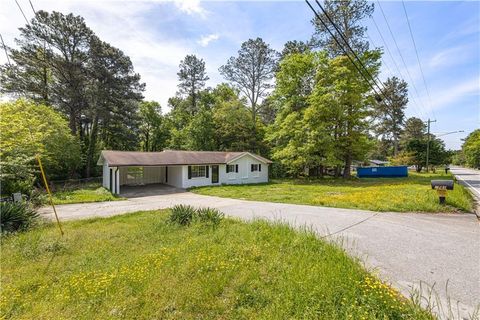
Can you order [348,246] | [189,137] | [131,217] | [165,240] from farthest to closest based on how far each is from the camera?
1. [189,137]
2. [131,217]
3. [165,240]
4. [348,246]

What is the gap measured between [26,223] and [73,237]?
7.87 feet

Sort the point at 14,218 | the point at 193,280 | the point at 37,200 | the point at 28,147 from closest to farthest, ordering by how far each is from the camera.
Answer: the point at 193,280
the point at 14,218
the point at 37,200
the point at 28,147

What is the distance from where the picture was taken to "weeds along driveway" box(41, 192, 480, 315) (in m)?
4.13

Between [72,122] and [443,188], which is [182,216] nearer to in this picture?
[443,188]

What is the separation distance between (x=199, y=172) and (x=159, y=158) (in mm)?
3604

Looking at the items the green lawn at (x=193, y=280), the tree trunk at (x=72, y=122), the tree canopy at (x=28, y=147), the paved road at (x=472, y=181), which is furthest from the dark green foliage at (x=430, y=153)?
the tree trunk at (x=72, y=122)

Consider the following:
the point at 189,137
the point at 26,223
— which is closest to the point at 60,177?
the point at 189,137

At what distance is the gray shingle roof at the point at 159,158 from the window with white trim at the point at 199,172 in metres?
0.67

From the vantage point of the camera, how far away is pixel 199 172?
21078 millimetres

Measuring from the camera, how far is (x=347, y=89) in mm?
23562

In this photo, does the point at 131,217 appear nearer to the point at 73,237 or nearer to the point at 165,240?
the point at 73,237

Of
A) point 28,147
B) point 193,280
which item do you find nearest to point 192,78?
point 28,147

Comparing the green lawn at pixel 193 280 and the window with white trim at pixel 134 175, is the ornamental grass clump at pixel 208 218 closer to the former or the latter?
the green lawn at pixel 193 280

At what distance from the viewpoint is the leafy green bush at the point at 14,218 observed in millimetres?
7152
